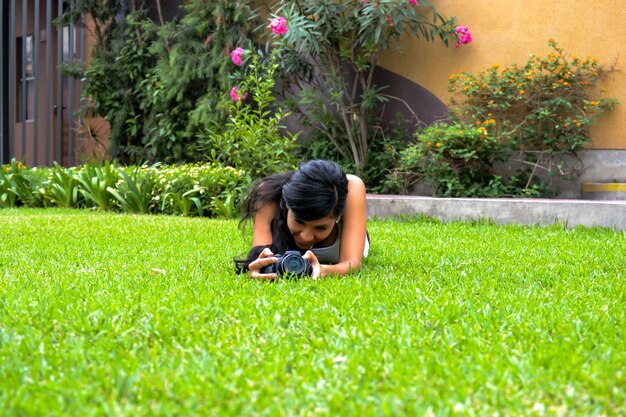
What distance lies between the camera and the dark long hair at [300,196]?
13.5 ft

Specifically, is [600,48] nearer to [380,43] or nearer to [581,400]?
[380,43]

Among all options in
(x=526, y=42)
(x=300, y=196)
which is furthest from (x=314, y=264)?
(x=526, y=42)

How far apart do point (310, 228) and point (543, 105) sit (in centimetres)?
537

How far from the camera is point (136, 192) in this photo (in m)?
9.42

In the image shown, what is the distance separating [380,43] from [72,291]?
669 centimetres

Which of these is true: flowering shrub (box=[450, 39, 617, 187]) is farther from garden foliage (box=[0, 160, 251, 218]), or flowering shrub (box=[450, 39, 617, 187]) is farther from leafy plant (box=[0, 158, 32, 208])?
leafy plant (box=[0, 158, 32, 208])

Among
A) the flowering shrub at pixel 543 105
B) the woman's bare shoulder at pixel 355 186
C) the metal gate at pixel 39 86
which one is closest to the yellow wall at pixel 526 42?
the flowering shrub at pixel 543 105

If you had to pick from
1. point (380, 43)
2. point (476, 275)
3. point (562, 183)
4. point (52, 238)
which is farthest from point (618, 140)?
point (52, 238)

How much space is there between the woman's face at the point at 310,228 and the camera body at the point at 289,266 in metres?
0.15

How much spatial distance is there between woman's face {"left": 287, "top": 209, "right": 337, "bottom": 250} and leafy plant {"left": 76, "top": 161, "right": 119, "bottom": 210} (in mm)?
5824

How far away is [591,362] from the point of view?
2.50m

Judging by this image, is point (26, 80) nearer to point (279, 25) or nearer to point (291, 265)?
point (279, 25)

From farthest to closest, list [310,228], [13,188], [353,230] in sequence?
[13,188]
[353,230]
[310,228]

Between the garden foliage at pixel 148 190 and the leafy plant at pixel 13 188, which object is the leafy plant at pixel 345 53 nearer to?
the garden foliage at pixel 148 190
